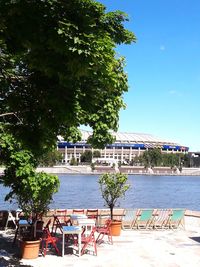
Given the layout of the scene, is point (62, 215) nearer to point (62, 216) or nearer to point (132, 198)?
point (62, 216)

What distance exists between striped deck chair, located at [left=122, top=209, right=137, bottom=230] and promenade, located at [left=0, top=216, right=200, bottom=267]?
1023 millimetres

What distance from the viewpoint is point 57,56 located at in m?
3.86

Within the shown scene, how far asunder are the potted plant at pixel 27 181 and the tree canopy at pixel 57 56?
5.24 m

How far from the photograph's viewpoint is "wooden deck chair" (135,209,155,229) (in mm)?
15008

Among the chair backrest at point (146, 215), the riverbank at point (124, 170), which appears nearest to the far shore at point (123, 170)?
the riverbank at point (124, 170)

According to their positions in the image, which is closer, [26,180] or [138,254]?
[138,254]

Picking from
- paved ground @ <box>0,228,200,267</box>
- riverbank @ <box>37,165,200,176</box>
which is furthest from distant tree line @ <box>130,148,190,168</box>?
paved ground @ <box>0,228,200,267</box>

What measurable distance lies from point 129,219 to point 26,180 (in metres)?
5.60

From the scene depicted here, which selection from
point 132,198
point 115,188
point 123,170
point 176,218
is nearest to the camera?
point 115,188

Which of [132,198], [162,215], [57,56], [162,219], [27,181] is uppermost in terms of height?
[57,56]

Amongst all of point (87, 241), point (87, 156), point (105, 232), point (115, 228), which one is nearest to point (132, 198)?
point (115, 228)

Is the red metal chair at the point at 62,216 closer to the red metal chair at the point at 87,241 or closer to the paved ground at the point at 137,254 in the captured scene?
the paved ground at the point at 137,254

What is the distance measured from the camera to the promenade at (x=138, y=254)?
9.67m

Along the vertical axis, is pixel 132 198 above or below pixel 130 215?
below
